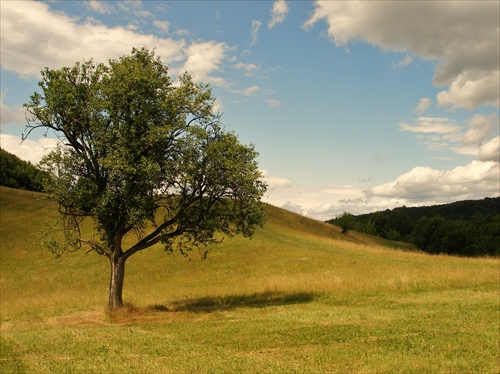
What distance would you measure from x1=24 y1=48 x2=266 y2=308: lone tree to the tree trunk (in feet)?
0.22

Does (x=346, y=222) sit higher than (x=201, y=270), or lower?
higher

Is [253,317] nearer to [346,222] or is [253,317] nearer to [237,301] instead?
[237,301]

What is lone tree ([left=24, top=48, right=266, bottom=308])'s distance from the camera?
24.9 m

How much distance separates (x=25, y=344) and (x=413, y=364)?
16.1 meters

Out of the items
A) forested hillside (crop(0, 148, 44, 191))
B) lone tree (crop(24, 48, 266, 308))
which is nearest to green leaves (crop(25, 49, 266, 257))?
lone tree (crop(24, 48, 266, 308))

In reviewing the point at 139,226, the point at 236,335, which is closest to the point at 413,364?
the point at 236,335

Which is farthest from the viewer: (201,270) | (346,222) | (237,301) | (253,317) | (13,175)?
(13,175)

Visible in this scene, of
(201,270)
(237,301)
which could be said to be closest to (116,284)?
(237,301)

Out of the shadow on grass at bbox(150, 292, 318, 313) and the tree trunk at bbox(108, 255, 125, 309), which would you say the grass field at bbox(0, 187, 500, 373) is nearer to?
the shadow on grass at bbox(150, 292, 318, 313)

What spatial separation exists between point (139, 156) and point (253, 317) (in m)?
11.9

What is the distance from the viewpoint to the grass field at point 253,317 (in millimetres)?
13961

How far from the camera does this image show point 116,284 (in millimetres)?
27500

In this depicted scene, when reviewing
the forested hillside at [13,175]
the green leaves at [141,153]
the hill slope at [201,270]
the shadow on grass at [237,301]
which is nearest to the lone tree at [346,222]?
the hill slope at [201,270]

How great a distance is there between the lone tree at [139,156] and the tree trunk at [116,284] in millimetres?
67
